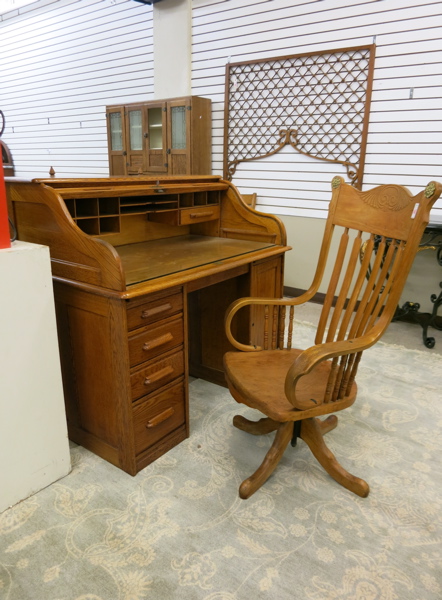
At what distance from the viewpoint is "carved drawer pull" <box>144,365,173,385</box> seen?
1920mm

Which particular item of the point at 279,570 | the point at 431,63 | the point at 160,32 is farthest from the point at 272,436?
the point at 160,32

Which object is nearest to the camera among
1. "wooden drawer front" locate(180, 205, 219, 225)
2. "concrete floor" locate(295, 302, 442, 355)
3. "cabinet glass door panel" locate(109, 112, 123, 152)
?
"wooden drawer front" locate(180, 205, 219, 225)

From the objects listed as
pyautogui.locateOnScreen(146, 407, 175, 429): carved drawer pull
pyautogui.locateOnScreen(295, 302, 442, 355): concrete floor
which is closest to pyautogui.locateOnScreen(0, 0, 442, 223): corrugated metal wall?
pyautogui.locateOnScreen(295, 302, 442, 355): concrete floor

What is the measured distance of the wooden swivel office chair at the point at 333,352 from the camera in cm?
162

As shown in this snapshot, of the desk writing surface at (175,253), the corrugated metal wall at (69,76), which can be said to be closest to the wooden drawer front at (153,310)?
the desk writing surface at (175,253)

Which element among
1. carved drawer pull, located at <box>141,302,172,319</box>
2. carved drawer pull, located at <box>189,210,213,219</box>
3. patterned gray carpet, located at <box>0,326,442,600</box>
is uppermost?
carved drawer pull, located at <box>189,210,213,219</box>

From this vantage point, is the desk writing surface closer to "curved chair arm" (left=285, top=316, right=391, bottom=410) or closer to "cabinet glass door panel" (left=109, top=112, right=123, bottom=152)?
"curved chair arm" (left=285, top=316, right=391, bottom=410)

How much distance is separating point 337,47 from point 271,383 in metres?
3.43

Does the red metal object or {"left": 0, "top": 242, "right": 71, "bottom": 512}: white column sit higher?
the red metal object

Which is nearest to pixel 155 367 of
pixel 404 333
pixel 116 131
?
pixel 404 333

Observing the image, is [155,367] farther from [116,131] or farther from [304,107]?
[116,131]

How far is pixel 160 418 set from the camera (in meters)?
2.03

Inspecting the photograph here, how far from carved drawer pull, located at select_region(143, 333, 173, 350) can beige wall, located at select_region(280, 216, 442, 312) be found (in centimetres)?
276

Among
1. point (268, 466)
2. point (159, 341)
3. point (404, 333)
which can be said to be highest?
point (159, 341)
